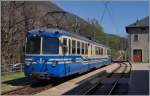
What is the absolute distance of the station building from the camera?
68037mm

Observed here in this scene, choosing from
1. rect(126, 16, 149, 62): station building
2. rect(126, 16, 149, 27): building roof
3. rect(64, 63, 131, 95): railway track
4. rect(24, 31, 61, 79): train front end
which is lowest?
rect(64, 63, 131, 95): railway track

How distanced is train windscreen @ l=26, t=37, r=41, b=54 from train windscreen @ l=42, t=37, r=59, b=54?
0.97ft

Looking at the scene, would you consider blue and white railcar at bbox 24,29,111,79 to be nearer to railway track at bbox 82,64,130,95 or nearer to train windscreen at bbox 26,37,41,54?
train windscreen at bbox 26,37,41,54

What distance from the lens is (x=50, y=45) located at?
19.8 m

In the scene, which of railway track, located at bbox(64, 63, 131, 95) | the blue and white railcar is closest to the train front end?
the blue and white railcar

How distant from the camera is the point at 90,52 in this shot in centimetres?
2853

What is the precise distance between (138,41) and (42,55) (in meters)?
50.5

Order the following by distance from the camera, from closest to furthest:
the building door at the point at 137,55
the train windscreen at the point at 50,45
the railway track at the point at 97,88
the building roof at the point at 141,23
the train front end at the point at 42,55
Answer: the railway track at the point at 97,88, the train front end at the point at 42,55, the train windscreen at the point at 50,45, the building door at the point at 137,55, the building roof at the point at 141,23

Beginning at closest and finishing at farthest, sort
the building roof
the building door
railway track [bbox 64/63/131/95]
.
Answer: railway track [bbox 64/63/131/95] < the building door < the building roof

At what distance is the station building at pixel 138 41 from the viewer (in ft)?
223

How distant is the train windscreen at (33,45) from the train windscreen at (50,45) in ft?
0.97

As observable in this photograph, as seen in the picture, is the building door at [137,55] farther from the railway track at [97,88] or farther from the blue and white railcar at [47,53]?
the blue and white railcar at [47,53]

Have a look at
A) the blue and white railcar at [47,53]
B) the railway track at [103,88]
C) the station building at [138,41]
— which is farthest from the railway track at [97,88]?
the station building at [138,41]

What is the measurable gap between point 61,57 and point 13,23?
16.7m
